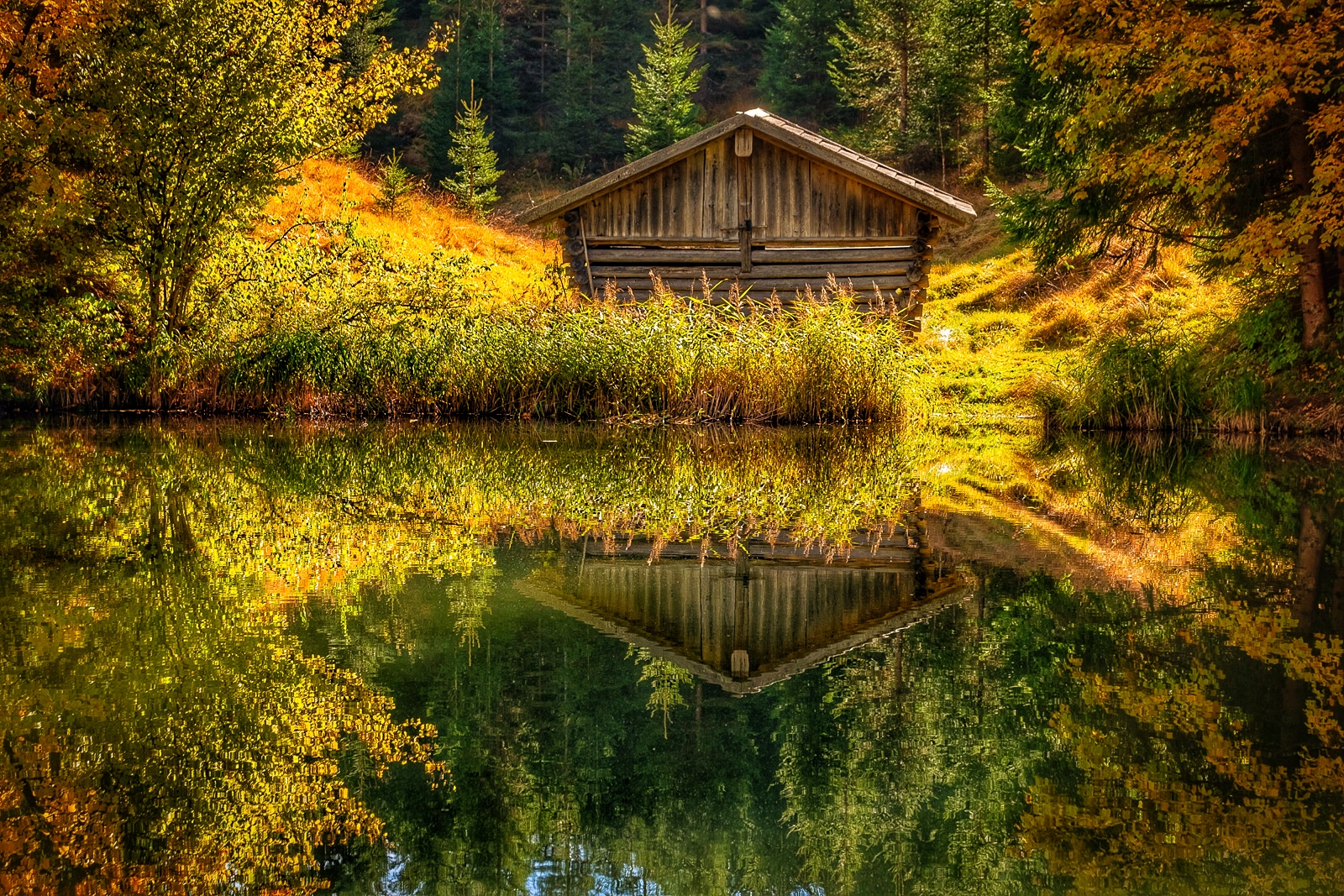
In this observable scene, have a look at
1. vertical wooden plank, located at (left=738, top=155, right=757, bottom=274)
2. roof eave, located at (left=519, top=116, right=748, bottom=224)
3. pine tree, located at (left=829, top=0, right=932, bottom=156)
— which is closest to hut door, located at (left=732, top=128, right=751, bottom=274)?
vertical wooden plank, located at (left=738, top=155, right=757, bottom=274)

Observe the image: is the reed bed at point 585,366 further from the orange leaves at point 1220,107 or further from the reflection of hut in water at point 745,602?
the reflection of hut in water at point 745,602

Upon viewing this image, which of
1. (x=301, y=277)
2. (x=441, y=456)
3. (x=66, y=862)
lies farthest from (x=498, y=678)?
(x=301, y=277)

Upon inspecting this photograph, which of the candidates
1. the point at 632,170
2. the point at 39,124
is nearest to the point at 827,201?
the point at 632,170

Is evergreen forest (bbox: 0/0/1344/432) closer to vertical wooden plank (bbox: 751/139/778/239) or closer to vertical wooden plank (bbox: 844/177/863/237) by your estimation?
vertical wooden plank (bbox: 844/177/863/237)

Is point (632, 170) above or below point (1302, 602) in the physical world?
above

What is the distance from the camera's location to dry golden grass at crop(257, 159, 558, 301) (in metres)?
25.5

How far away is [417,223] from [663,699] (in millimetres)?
26853

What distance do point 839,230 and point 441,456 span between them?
10.3 meters

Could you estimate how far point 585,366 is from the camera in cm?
1393

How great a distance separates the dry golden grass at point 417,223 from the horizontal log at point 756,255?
4.93 m

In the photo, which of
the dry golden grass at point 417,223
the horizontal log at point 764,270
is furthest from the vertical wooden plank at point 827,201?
the dry golden grass at point 417,223

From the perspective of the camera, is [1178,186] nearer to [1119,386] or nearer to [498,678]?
[1119,386]

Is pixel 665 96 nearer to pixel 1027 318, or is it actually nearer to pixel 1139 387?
pixel 1027 318

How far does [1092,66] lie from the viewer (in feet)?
41.3
